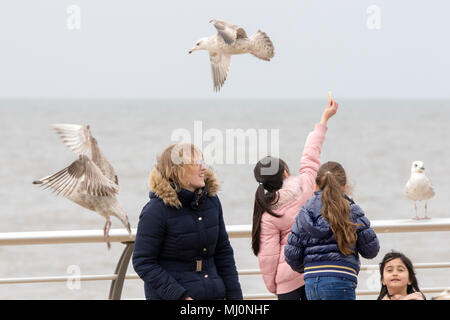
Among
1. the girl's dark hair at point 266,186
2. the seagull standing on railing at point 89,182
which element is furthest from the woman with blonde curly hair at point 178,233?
the girl's dark hair at point 266,186

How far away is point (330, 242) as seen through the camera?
9.03 ft

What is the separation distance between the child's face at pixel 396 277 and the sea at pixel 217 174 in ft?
1.00

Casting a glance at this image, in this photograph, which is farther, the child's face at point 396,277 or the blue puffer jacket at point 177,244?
the child's face at point 396,277

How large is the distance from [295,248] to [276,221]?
0.23 meters

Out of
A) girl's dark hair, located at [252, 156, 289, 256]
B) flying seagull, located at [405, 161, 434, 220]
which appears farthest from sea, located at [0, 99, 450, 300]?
flying seagull, located at [405, 161, 434, 220]

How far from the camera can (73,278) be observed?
112 inches

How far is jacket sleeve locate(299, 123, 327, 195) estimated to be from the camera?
10.1 feet

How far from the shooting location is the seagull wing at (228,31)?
289cm

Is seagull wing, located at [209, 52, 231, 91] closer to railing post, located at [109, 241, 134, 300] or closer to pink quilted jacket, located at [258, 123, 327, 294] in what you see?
pink quilted jacket, located at [258, 123, 327, 294]

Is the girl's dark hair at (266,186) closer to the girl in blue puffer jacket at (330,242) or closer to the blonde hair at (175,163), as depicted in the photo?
the girl in blue puffer jacket at (330,242)

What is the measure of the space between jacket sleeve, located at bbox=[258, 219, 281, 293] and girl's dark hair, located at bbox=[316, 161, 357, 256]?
1.05 ft

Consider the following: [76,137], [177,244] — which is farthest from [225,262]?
[76,137]

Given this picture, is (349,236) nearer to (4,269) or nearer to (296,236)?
(296,236)

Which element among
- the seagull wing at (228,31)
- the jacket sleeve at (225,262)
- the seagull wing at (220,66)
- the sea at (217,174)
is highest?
the seagull wing at (228,31)
